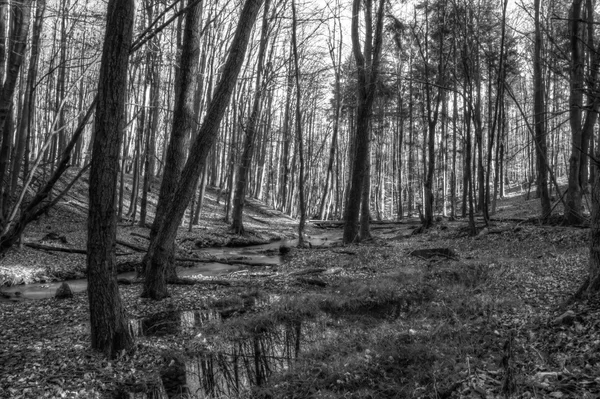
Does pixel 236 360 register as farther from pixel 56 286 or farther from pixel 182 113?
pixel 56 286

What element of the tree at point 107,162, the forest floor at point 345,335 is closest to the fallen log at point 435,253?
the forest floor at point 345,335

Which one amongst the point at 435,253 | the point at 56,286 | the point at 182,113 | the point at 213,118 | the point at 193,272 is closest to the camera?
the point at 213,118

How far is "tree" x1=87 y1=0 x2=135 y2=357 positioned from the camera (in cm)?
507

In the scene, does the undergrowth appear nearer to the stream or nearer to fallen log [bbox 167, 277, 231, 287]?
fallen log [bbox 167, 277, 231, 287]

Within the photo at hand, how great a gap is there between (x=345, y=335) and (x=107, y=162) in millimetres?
4050

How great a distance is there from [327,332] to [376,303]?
6.01ft

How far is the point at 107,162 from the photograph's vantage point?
5105 millimetres

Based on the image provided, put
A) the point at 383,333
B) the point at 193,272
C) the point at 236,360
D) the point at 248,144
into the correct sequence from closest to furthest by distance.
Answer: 1. the point at 236,360
2. the point at 383,333
3. the point at 193,272
4. the point at 248,144

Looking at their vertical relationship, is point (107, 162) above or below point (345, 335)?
above

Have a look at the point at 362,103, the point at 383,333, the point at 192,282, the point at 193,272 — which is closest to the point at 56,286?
the point at 193,272

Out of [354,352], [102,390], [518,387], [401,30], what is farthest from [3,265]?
[401,30]

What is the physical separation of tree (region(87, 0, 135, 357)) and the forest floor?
808 mm

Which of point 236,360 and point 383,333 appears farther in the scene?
point 383,333

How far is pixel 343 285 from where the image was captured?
914cm
